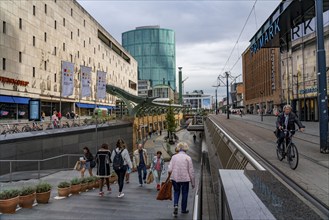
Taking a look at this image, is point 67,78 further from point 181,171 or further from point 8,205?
point 181,171

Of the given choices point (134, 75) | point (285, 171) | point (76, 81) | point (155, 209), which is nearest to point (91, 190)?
point (155, 209)

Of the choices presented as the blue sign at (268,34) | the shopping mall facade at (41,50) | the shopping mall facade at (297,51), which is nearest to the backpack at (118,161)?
the shopping mall facade at (41,50)

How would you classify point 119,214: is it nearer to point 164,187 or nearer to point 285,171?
point 164,187

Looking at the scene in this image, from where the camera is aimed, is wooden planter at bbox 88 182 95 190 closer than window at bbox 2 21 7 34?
Yes

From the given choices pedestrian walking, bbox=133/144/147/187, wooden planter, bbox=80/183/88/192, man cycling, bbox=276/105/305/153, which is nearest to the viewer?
man cycling, bbox=276/105/305/153

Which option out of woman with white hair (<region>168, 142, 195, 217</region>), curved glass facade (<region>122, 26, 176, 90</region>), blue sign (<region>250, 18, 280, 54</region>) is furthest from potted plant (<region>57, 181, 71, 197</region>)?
curved glass facade (<region>122, 26, 176, 90</region>)

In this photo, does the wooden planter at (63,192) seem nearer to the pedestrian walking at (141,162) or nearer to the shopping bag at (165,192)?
the pedestrian walking at (141,162)

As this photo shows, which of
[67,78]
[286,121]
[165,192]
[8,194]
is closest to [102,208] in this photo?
[165,192]

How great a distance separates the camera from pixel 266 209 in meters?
2.73

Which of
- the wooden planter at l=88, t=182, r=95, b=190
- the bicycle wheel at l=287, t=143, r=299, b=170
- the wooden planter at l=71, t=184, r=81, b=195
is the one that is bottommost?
the wooden planter at l=88, t=182, r=95, b=190

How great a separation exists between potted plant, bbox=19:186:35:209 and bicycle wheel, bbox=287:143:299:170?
6737 millimetres

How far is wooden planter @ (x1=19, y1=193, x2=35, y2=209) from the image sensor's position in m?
7.71

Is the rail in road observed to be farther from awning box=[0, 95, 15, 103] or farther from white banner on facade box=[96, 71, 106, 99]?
awning box=[0, 95, 15, 103]

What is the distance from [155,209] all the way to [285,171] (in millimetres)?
3579
